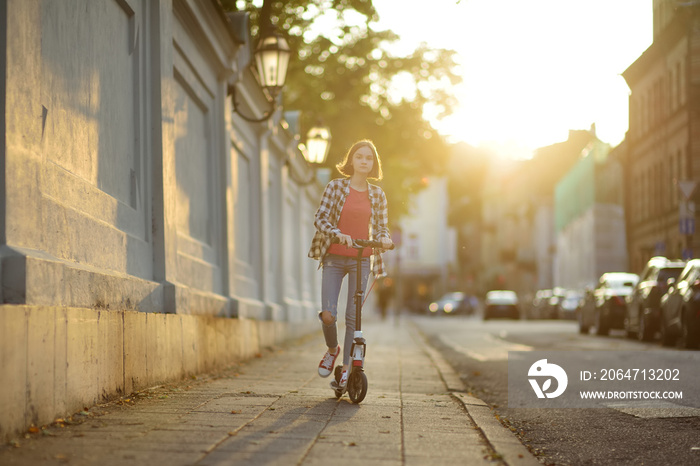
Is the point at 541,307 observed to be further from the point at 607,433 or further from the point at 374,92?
the point at 607,433

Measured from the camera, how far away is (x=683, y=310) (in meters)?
16.2

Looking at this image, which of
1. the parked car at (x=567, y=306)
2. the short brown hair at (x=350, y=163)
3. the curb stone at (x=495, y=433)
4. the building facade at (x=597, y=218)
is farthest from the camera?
the building facade at (x=597, y=218)

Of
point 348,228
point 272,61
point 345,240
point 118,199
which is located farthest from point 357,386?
point 272,61

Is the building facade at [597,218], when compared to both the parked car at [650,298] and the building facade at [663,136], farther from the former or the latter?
the parked car at [650,298]

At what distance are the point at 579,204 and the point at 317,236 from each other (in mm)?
61891

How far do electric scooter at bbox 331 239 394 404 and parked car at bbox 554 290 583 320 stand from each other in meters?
39.9

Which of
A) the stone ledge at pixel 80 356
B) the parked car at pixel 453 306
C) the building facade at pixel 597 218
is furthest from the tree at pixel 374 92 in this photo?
the parked car at pixel 453 306

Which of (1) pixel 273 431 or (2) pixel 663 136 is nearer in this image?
(1) pixel 273 431

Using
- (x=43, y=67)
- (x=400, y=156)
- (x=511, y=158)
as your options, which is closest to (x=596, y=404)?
(x=43, y=67)

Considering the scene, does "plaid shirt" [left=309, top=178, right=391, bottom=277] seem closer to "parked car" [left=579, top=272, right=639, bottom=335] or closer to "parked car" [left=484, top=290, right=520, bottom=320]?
"parked car" [left=579, top=272, right=639, bottom=335]

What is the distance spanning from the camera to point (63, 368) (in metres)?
5.71

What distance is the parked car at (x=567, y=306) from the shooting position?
4700 centimetres

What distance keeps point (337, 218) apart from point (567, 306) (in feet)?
135

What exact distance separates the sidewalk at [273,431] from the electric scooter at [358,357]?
0.32 ft
